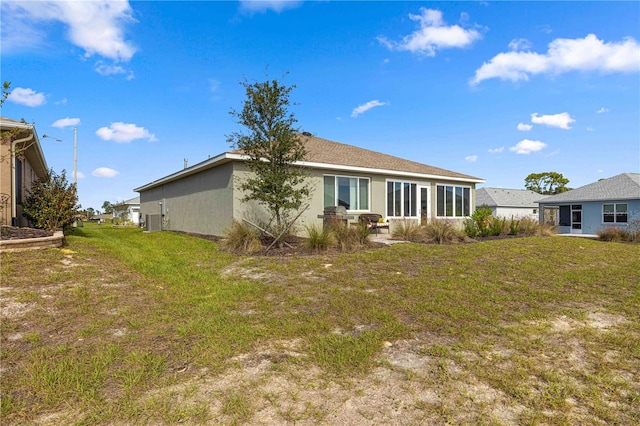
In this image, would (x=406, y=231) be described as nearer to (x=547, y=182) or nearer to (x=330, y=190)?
(x=330, y=190)

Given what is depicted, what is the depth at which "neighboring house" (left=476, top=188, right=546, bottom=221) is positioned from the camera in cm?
3653

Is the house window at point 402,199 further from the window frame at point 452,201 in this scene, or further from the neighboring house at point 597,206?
the neighboring house at point 597,206

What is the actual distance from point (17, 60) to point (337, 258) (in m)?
10.4

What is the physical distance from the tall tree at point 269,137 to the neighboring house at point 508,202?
109ft

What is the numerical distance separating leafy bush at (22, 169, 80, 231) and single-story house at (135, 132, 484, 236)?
419cm

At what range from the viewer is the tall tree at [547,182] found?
56.2m

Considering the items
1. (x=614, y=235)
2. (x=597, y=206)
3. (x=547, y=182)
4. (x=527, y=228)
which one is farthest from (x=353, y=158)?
(x=547, y=182)

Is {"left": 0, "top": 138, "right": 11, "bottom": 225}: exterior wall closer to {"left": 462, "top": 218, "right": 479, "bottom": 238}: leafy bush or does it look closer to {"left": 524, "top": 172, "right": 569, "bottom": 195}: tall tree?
{"left": 462, "top": 218, "right": 479, "bottom": 238}: leafy bush

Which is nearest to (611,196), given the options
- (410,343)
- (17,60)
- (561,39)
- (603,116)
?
(603,116)

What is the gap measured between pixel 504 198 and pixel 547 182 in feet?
89.8

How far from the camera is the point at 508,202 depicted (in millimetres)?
37688

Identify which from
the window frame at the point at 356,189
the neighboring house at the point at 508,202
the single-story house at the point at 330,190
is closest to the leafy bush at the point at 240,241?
the single-story house at the point at 330,190

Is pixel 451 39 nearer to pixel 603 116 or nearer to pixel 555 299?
pixel 603 116

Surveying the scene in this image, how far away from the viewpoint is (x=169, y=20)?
10.6 meters
